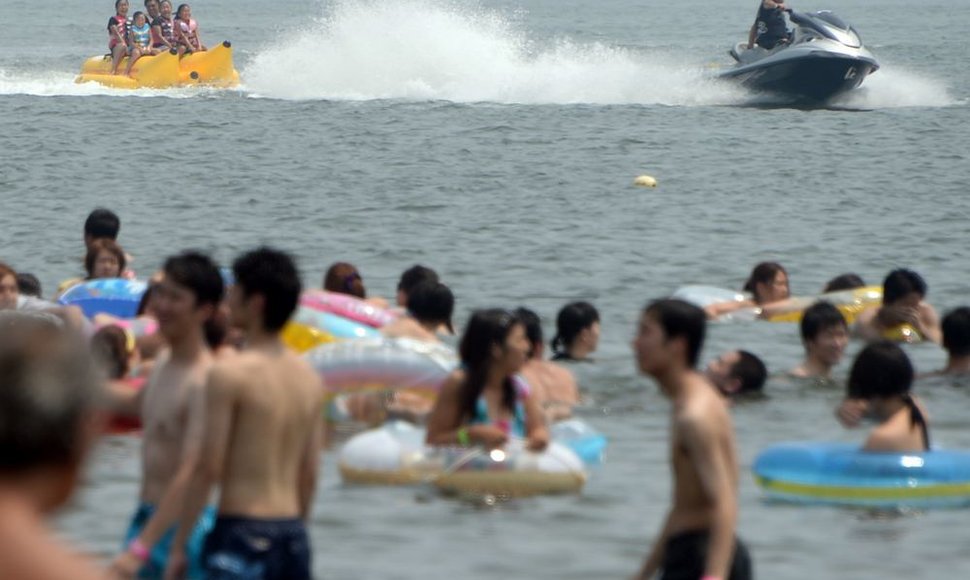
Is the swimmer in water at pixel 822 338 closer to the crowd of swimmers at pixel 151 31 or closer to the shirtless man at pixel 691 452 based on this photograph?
the shirtless man at pixel 691 452

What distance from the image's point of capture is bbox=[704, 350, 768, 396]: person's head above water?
1016cm

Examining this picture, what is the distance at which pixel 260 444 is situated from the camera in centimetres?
476

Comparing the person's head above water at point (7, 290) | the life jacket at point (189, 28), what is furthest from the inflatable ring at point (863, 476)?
the life jacket at point (189, 28)

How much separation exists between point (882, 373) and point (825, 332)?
3048 millimetres

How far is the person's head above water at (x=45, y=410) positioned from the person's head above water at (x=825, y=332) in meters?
8.66

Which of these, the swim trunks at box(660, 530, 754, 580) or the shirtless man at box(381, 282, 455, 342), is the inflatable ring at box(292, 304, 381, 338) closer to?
the shirtless man at box(381, 282, 455, 342)

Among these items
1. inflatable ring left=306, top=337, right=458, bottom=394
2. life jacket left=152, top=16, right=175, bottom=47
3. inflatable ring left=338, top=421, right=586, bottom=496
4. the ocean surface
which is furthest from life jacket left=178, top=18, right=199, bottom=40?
inflatable ring left=338, top=421, right=586, bottom=496

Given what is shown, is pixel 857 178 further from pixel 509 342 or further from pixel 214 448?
pixel 214 448

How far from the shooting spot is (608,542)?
7.70 metres

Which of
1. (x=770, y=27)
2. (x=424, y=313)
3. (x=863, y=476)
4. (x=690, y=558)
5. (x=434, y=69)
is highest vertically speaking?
(x=434, y=69)

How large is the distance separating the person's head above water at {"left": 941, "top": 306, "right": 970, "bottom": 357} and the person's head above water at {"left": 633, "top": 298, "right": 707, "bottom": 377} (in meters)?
5.87

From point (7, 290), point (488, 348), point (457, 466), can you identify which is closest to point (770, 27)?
point (7, 290)

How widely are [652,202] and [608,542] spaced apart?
43.4 feet

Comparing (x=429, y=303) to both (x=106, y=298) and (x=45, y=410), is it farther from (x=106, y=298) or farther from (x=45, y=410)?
(x=45, y=410)
